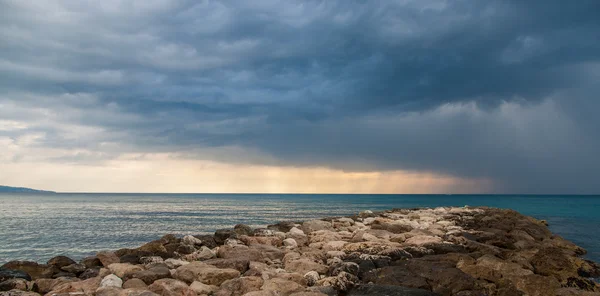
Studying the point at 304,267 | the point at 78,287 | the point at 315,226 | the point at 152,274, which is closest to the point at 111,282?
Result: the point at 78,287

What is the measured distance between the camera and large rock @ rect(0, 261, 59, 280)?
10.2m

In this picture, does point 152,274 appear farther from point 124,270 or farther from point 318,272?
point 318,272

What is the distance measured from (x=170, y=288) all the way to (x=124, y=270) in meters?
2.40

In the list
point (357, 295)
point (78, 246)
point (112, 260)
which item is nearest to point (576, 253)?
point (357, 295)

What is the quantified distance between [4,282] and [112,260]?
268 cm

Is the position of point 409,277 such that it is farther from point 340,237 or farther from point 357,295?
point 340,237

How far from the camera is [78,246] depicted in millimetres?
21875

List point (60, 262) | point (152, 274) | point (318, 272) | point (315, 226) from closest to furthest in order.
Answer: point (152, 274)
point (318, 272)
point (60, 262)
point (315, 226)

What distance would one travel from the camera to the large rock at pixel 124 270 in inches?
359

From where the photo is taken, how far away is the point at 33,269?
417 inches

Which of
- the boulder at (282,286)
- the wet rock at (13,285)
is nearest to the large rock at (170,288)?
the boulder at (282,286)

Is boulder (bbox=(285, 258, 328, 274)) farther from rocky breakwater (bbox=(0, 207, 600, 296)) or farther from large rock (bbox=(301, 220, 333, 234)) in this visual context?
large rock (bbox=(301, 220, 333, 234))

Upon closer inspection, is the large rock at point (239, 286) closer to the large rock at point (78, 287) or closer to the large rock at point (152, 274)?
the large rock at point (152, 274)

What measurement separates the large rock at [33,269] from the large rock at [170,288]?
14.2 feet
